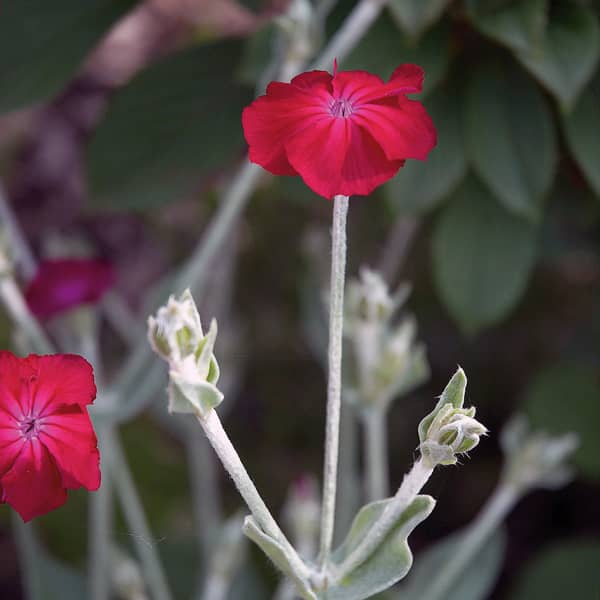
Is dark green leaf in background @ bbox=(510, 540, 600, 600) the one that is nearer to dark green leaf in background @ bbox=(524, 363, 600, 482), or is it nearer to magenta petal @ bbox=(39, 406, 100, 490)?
dark green leaf in background @ bbox=(524, 363, 600, 482)

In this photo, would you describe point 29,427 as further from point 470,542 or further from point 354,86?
point 470,542

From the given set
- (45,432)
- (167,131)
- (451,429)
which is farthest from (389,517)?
(167,131)

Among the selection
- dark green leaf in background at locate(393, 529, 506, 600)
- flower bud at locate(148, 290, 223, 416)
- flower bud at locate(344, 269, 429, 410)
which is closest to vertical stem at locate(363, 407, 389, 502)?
flower bud at locate(344, 269, 429, 410)

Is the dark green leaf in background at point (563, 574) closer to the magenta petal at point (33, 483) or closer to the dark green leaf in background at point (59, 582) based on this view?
the dark green leaf in background at point (59, 582)

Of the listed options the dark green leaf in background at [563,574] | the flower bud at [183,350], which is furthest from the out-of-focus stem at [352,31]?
the dark green leaf in background at [563,574]

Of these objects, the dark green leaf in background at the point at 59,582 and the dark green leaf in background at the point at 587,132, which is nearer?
the dark green leaf in background at the point at 587,132

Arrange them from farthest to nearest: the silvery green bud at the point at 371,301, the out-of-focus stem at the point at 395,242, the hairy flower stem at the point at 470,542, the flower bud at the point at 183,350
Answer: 1. the out-of-focus stem at the point at 395,242
2. the hairy flower stem at the point at 470,542
3. the silvery green bud at the point at 371,301
4. the flower bud at the point at 183,350
